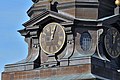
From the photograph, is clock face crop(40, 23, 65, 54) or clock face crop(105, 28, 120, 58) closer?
clock face crop(40, 23, 65, 54)

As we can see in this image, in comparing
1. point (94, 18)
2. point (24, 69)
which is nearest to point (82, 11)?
point (94, 18)

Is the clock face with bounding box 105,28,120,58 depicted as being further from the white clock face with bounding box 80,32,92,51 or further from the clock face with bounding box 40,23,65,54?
the clock face with bounding box 40,23,65,54

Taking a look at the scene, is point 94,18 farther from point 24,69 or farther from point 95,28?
point 24,69

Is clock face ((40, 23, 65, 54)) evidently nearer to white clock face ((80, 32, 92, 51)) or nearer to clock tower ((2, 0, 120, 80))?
clock tower ((2, 0, 120, 80))

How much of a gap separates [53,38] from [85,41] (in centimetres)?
226

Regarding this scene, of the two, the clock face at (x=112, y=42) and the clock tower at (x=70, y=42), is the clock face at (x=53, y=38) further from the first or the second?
the clock face at (x=112, y=42)

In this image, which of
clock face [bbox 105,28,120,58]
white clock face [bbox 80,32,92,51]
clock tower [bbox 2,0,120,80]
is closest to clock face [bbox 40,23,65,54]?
clock tower [bbox 2,0,120,80]

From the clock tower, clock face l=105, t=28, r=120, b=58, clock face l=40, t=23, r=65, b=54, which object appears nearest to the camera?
the clock tower

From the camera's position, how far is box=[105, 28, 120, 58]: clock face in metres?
72.3

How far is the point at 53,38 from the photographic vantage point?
72.4 meters

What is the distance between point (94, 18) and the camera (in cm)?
7288

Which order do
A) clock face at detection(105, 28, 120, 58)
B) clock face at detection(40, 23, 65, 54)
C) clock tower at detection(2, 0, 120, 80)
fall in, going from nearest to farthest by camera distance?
clock tower at detection(2, 0, 120, 80) → clock face at detection(40, 23, 65, 54) → clock face at detection(105, 28, 120, 58)

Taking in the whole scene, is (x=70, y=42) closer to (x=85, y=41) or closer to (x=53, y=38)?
(x=85, y=41)

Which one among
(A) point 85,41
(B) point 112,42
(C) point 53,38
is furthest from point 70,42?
(B) point 112,42
